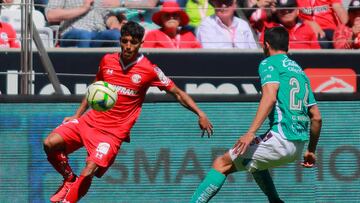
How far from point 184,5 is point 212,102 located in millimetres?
2628

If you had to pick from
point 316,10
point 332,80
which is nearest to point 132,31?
point 332,80

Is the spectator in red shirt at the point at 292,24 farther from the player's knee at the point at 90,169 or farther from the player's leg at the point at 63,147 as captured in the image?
the player's knee at the point at 90,169

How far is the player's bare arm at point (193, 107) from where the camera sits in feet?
33.1

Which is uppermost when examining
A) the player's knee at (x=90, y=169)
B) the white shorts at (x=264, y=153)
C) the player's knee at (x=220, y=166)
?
the white shorts at (x=264, y=153)

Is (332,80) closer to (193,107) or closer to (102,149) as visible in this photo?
(193,107)

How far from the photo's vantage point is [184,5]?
13.8 m

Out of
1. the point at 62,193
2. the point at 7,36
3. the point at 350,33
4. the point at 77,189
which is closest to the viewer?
the point at 77,189

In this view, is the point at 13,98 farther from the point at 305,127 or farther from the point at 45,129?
the point at 305,127

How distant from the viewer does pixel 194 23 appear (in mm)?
13688

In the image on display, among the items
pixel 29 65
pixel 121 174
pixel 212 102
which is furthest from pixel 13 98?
pixel 212 102

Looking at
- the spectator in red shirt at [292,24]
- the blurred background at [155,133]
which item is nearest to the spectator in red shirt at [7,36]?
the blurred background at [155,133]

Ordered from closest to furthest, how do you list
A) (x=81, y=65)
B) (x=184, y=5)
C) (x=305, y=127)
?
(x=305, y=127) < (x=81, y=65) < (x=184, y=5)

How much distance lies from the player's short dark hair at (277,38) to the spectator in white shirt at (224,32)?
11.4 ft

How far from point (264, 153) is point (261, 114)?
22.0 inches
